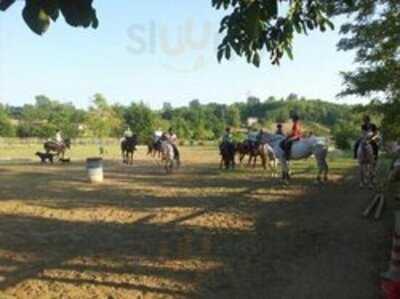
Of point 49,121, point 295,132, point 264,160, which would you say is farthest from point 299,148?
point 49,121

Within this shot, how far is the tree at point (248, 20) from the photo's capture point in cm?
359

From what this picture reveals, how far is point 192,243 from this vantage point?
11.5 metres

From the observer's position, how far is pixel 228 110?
450 ft

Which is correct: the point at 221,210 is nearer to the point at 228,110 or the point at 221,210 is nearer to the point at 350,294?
the point at 350,294

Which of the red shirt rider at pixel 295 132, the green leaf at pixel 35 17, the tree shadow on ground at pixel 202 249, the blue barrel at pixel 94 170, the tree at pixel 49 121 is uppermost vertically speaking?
the tree at pixel 49 121

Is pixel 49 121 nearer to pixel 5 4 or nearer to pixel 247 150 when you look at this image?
pixel 247 150

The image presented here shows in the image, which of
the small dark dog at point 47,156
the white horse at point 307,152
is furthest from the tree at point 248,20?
the small dark dog at point 47,156

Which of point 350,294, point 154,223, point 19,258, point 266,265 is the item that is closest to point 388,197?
point 154,223

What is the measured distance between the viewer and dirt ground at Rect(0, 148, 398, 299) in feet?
28.3

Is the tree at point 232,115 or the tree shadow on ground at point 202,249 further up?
the tree at point 232,115

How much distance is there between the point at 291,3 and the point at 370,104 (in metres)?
16.9

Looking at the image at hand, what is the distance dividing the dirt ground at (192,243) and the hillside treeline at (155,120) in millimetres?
11750

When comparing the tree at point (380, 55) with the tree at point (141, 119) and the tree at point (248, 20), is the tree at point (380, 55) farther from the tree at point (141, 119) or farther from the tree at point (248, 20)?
the tree at point (141, 119)

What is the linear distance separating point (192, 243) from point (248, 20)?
6.45 metres
